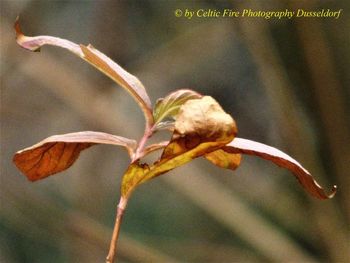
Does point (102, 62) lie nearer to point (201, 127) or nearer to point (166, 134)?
point (201, 127)

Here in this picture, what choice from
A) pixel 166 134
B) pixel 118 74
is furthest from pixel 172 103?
pixel 166 134

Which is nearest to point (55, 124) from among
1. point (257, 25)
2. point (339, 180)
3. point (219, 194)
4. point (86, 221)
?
point (86, 221)

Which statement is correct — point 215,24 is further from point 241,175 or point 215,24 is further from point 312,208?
point 312,208

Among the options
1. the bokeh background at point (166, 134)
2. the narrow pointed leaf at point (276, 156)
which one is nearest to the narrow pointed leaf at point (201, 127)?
the narrow pointed leaf at point (276, 156)

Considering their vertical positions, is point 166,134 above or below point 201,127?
above

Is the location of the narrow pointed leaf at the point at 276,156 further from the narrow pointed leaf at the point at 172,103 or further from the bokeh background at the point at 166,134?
the bokeh background at the point at 166,134

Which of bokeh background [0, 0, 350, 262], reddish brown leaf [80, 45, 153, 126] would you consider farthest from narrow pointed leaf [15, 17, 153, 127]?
bokeh background [0, 0, 350, 262]

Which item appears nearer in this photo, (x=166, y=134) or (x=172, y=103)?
(x=172, y=103)
